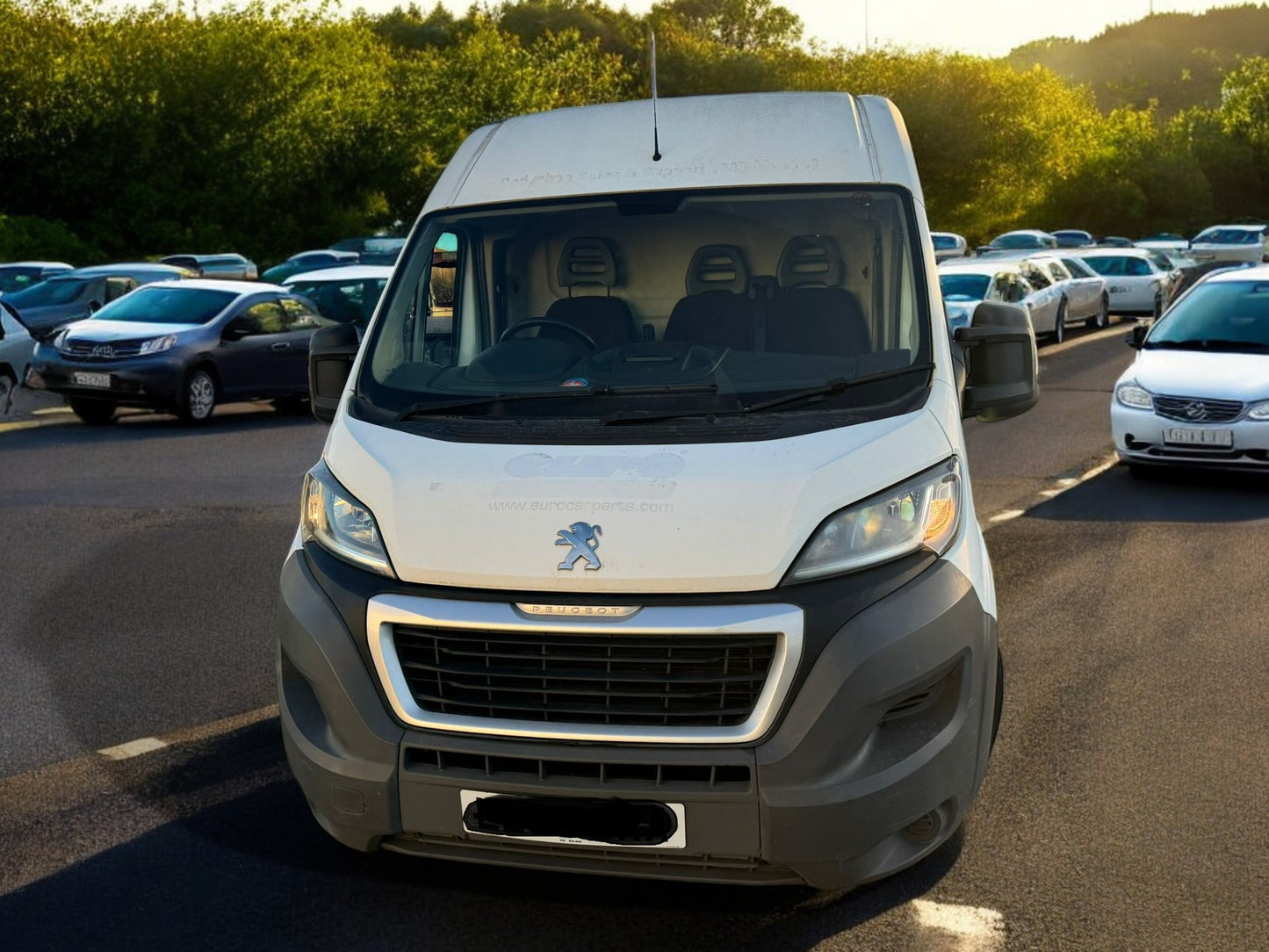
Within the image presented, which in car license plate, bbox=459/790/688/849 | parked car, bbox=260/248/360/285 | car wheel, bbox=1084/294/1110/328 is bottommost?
A: car wheel, bbox=1084/294/1110/328

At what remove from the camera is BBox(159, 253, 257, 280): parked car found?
1581 inches

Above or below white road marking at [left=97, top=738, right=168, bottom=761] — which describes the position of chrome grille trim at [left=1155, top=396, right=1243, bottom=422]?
below

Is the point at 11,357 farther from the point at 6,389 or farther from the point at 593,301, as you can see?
the point at 593,301

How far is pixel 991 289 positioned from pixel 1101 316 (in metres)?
8.42

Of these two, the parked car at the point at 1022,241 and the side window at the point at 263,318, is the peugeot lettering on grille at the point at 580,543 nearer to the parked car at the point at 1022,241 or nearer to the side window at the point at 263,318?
the side window at the point at 263,318

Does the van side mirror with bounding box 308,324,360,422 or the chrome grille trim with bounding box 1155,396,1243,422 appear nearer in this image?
the van side mirror with bounding box 308,324,360,422

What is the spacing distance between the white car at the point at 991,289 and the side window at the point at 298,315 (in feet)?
27.7

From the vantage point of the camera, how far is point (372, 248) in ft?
156

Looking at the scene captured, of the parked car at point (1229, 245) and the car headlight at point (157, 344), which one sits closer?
the car headlight at point (157, 344)

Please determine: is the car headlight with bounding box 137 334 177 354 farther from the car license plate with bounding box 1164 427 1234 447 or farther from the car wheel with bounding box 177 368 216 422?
the car license plate with bounding box 1164 427 1234 447

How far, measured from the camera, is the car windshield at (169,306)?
1911 centimetres

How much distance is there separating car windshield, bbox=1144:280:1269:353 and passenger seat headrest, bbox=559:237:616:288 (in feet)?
29.7

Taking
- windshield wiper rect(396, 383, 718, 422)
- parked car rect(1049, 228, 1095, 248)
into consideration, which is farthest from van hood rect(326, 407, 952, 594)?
parked car rect(1049, 228, 1095, 248)

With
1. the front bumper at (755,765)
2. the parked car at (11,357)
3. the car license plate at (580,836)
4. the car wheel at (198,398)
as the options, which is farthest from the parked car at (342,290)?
the car license plate at (580,836)
